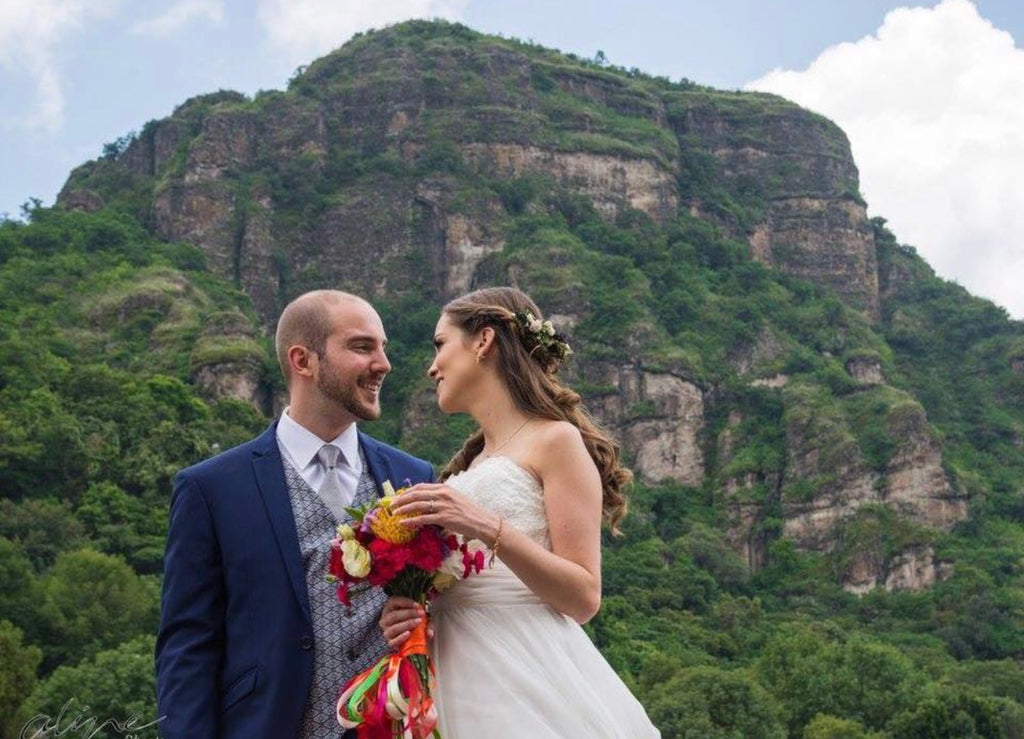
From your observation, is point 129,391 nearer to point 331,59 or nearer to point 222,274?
point 222,274

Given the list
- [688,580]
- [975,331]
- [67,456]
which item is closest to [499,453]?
[67,456]

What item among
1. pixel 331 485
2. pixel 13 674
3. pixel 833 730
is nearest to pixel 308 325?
pixel 331 485

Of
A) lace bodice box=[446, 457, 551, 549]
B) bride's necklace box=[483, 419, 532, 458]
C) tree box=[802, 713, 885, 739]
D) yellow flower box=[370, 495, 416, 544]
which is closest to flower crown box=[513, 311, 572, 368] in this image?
bride's necklace box=[483, 419, 532, 458]

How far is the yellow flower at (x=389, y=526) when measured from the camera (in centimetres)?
514

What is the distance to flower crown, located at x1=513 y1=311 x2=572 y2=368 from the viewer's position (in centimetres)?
590

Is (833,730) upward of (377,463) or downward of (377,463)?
downward

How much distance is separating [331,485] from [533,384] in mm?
847

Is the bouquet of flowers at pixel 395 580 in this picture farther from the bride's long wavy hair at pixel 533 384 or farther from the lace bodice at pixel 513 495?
the bride's long wavy hair at pixel 533 384

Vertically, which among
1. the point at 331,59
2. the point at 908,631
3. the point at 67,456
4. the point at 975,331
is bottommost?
the point at 908,631

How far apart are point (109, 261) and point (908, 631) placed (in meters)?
51.9

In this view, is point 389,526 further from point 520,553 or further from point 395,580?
point 520,553

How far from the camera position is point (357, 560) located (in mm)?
5180

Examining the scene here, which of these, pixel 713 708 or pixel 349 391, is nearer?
pixel 349 391

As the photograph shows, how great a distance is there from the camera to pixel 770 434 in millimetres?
98562
